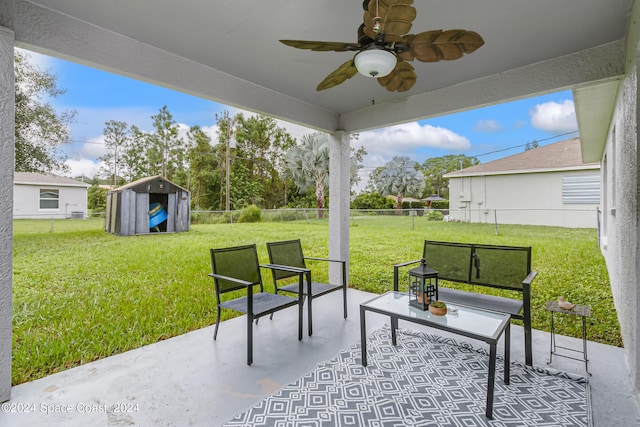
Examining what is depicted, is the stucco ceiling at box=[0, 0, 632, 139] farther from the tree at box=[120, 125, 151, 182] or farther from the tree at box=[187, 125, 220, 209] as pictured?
the tree at box=[187, 125, 220, 209]

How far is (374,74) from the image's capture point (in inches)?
64.0

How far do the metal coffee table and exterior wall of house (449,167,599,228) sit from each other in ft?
10.1

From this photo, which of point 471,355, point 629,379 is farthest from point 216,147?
point 629,379

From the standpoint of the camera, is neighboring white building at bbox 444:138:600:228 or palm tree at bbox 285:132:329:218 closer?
neighboring white building at bbox 444:138:600:228

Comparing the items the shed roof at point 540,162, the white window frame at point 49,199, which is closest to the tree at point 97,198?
the white window frame at point 49,199

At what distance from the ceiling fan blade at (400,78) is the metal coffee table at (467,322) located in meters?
1.54

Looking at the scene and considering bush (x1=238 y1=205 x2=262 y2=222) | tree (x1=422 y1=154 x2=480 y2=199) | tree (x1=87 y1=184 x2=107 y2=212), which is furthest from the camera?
tree (x1=422 y1=154 x2=480 y2=199)

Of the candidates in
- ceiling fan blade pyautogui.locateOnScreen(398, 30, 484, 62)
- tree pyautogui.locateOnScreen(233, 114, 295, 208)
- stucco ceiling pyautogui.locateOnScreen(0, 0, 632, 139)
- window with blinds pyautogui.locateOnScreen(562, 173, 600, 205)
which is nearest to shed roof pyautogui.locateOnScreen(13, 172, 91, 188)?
stucco ceiling pyautogui.locateOnScreen(0, 0, 632, 139)

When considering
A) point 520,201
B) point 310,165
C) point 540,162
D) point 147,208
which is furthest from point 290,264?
point 310,165

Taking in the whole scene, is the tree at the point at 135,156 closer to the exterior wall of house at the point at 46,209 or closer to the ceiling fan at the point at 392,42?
the exterior wall of house at the point at 46,209

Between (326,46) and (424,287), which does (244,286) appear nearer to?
(424,287)

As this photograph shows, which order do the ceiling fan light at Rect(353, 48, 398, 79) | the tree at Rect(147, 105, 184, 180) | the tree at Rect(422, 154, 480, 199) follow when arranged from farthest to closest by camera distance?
the tree at Rect(422, 154, 480, 199) → the tree at Rect(147, 105, 184, 180) → the ceiling fan light at Rect(353, 48, 398, 79)

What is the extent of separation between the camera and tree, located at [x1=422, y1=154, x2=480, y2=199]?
5.54 meters

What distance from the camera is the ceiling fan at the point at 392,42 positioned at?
1.34 meters
